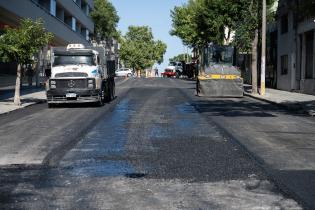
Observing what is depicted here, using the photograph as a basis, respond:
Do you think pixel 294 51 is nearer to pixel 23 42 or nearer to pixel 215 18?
pixel 215 18

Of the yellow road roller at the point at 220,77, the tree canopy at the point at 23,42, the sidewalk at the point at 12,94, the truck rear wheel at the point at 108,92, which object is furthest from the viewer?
the yellow road roller at the point at 220,77

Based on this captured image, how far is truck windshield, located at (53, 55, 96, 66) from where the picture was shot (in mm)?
23938

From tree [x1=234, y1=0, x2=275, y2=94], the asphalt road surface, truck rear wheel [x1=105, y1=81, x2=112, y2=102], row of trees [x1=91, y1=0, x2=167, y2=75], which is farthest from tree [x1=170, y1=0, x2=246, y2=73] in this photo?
row of trees [x1=91, y1=0, x2=167, y2=75]

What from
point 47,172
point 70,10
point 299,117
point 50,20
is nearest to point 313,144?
point 47,172

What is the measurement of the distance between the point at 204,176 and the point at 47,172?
8.09 feet

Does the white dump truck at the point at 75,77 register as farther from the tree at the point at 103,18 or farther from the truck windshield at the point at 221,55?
the tree at the point at 103,18

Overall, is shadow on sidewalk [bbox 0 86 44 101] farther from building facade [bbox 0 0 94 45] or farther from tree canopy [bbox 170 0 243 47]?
tree canopy [bbox 170 0 243 47]

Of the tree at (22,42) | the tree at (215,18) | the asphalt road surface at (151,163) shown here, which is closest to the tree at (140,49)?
the tree at (215,18)

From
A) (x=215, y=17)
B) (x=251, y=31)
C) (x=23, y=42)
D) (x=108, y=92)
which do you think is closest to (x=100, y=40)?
(x=215, y=17)

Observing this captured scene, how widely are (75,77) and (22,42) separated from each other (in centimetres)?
278

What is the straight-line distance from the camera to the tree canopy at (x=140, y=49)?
139m

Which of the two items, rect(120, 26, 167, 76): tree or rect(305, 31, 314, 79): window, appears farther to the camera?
rect(120, 26, 167, 76): tree

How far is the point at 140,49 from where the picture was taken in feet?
464

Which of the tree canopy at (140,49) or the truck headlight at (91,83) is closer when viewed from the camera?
the truck headlight at (91,83)
